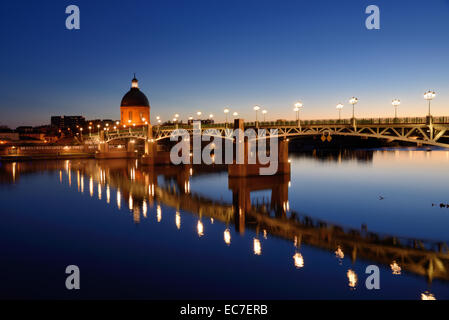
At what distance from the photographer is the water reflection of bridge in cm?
1802

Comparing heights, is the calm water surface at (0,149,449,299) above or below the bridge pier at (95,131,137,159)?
below

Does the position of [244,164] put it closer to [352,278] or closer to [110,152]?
[352,278]

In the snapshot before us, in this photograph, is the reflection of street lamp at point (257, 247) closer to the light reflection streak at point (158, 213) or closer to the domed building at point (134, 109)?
the light reflection streak at point (158, 213)

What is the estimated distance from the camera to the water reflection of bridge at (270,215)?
18019mm

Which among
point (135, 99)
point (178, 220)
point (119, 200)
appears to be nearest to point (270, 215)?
point (178, 220)

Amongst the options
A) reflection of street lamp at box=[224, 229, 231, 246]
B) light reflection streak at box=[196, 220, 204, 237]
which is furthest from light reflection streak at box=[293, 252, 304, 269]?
light reflection streak at box=[196, 220, 204, 237]

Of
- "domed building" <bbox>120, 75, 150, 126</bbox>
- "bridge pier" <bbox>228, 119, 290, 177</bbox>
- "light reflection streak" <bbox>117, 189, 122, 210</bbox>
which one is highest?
"domed building" <bbox>120, 75, 150, 126</bbox>

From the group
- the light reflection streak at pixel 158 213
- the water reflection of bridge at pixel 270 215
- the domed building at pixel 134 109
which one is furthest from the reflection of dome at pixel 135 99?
the light reflection streak at pixel 158 213

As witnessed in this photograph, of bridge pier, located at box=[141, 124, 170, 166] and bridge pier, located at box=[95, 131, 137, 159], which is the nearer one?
bridge pier, located at box=[141, 124, 170, 166]

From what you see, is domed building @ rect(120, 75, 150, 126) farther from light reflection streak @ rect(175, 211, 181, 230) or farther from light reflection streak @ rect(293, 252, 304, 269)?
light reflection streak @ rect(293, 252, 304, 269)

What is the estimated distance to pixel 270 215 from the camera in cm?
2833

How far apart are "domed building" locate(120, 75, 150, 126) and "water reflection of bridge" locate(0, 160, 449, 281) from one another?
6804 centimetres

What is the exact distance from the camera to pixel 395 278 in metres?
15.1
